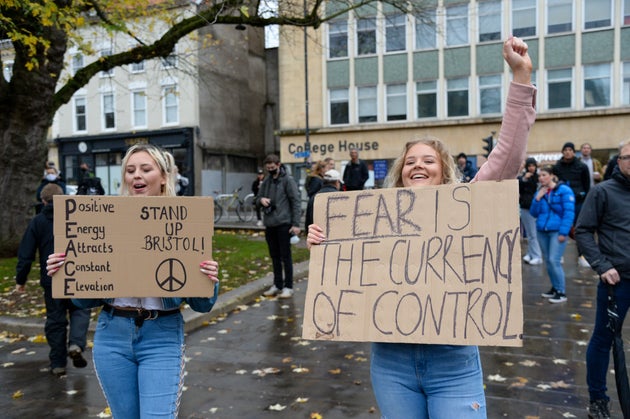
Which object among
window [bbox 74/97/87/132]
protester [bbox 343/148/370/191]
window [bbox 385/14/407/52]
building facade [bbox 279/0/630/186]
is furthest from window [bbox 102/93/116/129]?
protester [bbox 343/148/370/191]

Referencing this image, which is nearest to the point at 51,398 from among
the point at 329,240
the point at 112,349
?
the point at 112,349

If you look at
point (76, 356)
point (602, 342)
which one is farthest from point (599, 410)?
point (76, 356)

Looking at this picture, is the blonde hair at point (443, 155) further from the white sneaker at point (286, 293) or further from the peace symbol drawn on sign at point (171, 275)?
the white sneaker at point (286, 293)

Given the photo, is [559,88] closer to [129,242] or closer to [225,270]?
[225,270]

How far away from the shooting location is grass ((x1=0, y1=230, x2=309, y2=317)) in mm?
7723

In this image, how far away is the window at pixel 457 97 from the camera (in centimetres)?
2748

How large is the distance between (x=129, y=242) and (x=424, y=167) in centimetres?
154

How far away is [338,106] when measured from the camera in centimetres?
2961

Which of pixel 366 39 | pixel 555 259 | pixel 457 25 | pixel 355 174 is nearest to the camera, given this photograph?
pixel 555 259

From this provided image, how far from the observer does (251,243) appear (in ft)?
45.6

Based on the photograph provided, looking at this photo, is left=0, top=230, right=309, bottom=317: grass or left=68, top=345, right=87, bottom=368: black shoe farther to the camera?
left=0, top=230, right=309, bottom=317: grass

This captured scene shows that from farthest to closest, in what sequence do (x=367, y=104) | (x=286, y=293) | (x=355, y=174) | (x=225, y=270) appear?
(x=367, y=104) → (x=355, y=174) → (x=225, y=270) → (x=286, y=293)

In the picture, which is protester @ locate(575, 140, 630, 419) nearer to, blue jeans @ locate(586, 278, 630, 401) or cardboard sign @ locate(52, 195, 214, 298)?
blue jeans @ locate(586, 278, 630, 401)

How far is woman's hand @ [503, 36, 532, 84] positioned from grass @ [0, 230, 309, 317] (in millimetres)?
6772
